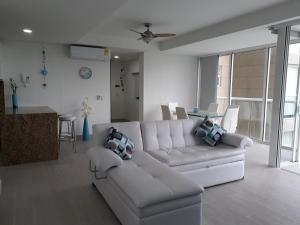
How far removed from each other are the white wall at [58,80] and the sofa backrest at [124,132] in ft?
10.7

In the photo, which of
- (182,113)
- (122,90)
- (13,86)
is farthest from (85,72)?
(122,90)

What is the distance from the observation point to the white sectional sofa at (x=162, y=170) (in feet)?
6.55

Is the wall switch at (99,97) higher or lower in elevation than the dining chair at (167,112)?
higher

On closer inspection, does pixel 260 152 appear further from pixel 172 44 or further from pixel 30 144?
pixel 30 144

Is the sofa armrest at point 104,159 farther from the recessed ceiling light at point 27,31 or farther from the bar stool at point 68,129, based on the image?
the recessed ceiling light at point 27,31

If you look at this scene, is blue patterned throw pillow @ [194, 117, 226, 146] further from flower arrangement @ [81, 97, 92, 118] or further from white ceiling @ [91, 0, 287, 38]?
flower arrangement @ [81, 97, 92, 118]

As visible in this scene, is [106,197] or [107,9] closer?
[106,197]

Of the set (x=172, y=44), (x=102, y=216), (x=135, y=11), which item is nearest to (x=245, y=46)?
(x=172, y=44)

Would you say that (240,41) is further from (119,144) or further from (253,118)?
(119,144)

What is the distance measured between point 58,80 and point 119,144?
3.76 meters

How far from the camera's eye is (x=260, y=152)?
503 cm

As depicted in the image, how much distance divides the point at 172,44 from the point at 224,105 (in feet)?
7.95

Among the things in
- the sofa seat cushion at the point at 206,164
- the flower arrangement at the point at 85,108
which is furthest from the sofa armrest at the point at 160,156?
the flower arrangement at the point at 85,108

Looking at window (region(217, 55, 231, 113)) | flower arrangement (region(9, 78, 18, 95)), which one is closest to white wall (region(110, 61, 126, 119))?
window (region(217, 55, 231, 113))
